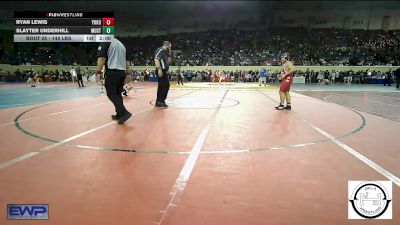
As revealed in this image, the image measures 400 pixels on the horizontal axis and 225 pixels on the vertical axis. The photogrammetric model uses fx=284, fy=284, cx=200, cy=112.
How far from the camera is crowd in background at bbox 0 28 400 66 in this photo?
30.0m

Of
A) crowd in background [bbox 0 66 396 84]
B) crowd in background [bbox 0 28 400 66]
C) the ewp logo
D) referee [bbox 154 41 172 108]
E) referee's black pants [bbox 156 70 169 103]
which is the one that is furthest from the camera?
crowd in background [bbox 0 28 400 66]

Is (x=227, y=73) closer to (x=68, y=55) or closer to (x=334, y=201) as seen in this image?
(x=68, y=55)

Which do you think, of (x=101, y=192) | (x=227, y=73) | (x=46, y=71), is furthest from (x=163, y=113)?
(x=46, y=71)

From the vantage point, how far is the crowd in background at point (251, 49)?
2998 centimetres

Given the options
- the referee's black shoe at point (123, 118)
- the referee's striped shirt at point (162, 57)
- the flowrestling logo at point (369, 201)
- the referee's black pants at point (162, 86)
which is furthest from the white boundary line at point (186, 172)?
the referee's striped shirt at point (162, 57)

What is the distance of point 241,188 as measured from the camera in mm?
2555

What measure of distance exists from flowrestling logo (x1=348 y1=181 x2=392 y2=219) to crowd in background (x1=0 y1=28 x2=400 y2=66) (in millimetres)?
28494

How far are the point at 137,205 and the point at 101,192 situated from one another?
0.43m

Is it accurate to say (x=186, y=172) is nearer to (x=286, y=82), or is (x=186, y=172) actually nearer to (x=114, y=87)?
(x=114, y=87)

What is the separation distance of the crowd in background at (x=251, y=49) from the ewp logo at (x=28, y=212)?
1159 inches
